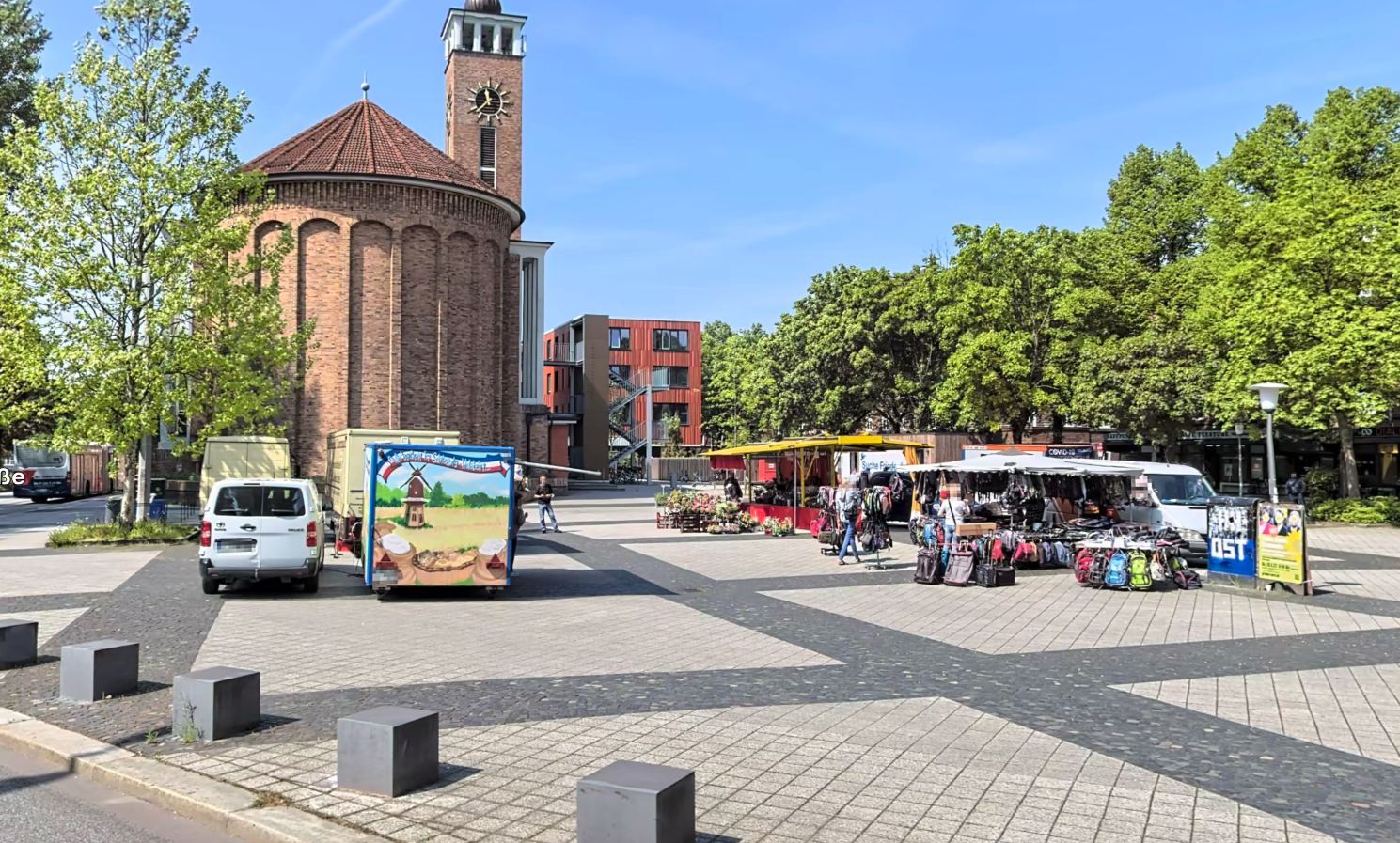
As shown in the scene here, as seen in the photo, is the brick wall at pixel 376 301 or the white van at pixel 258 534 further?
the brick wall at pixel 376 301

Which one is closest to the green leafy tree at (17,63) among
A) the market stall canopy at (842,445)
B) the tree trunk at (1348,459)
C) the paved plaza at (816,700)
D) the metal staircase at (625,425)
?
the paved plaza at (816,700)

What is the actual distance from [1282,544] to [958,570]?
4.60 metres

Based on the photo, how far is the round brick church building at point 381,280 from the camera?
34.7 m

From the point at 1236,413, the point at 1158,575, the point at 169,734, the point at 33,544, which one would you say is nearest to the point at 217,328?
the point at 33,544

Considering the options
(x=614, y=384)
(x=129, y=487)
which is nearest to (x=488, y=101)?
(x=129, y=487)

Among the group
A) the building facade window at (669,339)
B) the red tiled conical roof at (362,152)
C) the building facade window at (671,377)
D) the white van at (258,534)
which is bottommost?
the white van at (258,534)

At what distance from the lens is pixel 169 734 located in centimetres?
627

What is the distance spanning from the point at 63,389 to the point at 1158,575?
21192 millimetres

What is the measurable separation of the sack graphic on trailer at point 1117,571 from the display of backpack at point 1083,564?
38 cm

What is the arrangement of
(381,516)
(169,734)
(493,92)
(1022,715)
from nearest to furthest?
1. (169,734)
2. (1022,715)
3. (381,516)
4. (493,92)

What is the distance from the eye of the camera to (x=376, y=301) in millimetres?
35188

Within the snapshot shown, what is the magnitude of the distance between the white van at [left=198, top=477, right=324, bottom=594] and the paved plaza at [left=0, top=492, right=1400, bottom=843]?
43cm

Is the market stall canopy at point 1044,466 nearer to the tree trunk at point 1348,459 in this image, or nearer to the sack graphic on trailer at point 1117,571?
the sack graphic on trailer at point 1117,571

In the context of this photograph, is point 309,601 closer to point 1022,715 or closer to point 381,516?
point 381,516
